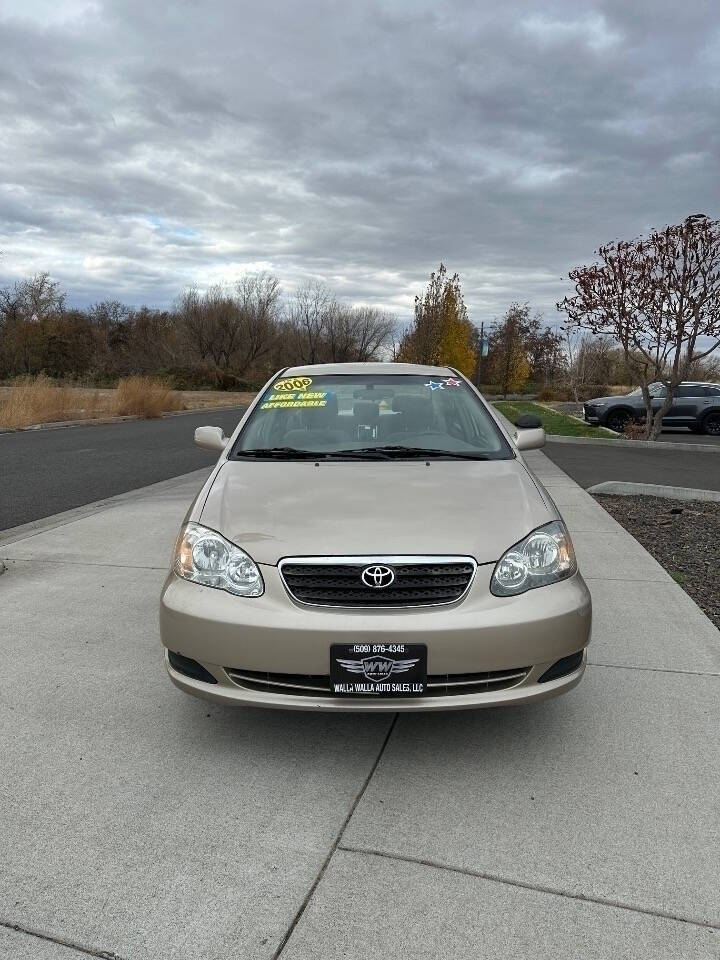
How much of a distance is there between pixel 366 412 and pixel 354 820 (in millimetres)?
2415

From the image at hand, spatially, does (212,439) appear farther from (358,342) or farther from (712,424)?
(358,342)

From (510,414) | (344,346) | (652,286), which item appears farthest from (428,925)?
(344,346)

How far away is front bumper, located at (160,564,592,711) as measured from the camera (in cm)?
273

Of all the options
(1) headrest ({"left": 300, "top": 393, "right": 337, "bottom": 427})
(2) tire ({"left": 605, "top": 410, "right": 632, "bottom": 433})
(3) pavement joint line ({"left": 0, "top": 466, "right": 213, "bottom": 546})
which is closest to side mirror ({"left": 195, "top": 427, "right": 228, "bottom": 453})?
(1) headrest ({"left": 300, "top": 393, "right": 337, "bottom": 427})

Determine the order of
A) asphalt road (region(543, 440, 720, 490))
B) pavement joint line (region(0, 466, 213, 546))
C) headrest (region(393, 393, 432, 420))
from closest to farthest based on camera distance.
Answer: headrest (region(393, 393, 432, 420)) < pavement joint line (region(0, 466, 213, 546)) < asphalt road (region(543, 440, 720, 490))

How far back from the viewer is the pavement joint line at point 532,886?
2.15m

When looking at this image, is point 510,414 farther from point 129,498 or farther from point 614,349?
point 614,349

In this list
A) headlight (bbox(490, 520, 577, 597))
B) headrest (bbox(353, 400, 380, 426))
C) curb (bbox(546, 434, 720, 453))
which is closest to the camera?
headlight (bbox(490, 520, 577, 597))

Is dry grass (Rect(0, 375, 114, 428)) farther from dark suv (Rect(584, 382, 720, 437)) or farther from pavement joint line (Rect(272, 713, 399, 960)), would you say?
pavement joint line (Rect(272, 713, 399, 960))

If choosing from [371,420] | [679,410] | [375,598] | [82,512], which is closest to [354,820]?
[375,598]

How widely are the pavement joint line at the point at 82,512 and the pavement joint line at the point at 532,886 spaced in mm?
5127

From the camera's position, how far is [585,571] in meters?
5.62

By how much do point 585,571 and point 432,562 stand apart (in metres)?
3.14

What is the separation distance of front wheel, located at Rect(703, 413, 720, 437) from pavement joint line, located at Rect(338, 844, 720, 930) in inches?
814
